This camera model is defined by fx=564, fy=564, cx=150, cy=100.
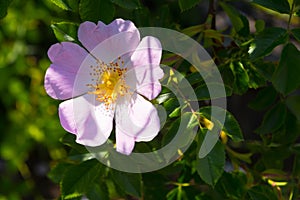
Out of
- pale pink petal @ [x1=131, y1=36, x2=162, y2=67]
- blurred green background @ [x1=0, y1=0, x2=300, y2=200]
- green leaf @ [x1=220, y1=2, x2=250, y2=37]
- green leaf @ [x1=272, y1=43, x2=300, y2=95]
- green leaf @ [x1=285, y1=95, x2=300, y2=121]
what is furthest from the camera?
blurred green background @ [x1=0, y1=0, x2=300, y2=200]

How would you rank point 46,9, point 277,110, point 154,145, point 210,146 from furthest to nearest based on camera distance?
point 46,9, point 277,110, point 154,145, point 210,146

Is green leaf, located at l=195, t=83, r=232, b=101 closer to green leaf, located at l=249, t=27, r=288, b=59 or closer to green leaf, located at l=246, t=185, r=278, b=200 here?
green leaf, located at l=249, t=27, r=288, b=59

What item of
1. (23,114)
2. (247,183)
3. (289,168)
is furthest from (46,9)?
(247,183)

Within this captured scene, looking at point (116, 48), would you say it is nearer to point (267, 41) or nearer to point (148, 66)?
point (148, 66)

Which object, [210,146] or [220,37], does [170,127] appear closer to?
[210,146]

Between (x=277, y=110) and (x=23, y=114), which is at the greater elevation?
(x=277, y=110)

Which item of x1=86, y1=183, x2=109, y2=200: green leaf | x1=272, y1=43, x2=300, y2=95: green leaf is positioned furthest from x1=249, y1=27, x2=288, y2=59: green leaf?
x1=86, y1=183, x2=109, y2=200: green leaf
